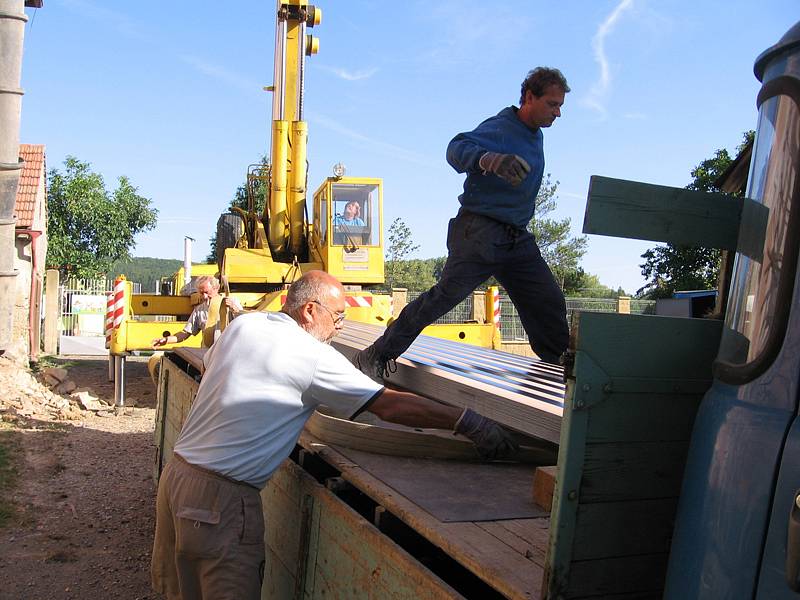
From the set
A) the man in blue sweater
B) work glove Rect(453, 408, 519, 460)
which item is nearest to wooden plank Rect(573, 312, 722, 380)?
work glove Rect(453, 408, 519, 460)

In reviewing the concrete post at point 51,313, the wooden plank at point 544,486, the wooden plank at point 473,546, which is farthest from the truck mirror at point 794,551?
the concrete post at point 51,313

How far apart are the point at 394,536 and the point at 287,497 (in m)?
0.75

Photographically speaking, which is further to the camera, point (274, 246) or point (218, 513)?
point (274, 246)

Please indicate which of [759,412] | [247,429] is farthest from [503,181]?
[759,412]

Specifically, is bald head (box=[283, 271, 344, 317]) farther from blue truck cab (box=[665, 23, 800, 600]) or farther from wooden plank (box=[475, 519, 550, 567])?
blue truck cab (box=[665, 23, 800, 600])

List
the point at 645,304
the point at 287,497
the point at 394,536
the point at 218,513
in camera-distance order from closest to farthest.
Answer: the point at 394,536 → the point at 218,513 → the point at 287,497 → the point at 645,304

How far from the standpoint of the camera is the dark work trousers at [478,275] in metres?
3.64

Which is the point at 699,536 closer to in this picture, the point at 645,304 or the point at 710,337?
the point at 710,337

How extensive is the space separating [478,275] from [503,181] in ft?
1.56

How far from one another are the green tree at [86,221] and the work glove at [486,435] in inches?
1231

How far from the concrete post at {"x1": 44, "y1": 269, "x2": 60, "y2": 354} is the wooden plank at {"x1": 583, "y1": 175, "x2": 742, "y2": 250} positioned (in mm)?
18767

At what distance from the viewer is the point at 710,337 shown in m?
1.68

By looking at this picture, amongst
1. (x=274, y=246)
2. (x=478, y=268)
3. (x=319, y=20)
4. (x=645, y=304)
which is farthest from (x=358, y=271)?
(x=645, y=304)

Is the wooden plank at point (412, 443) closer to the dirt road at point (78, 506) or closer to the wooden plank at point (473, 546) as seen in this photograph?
the wooden plank at point (473, 546)
